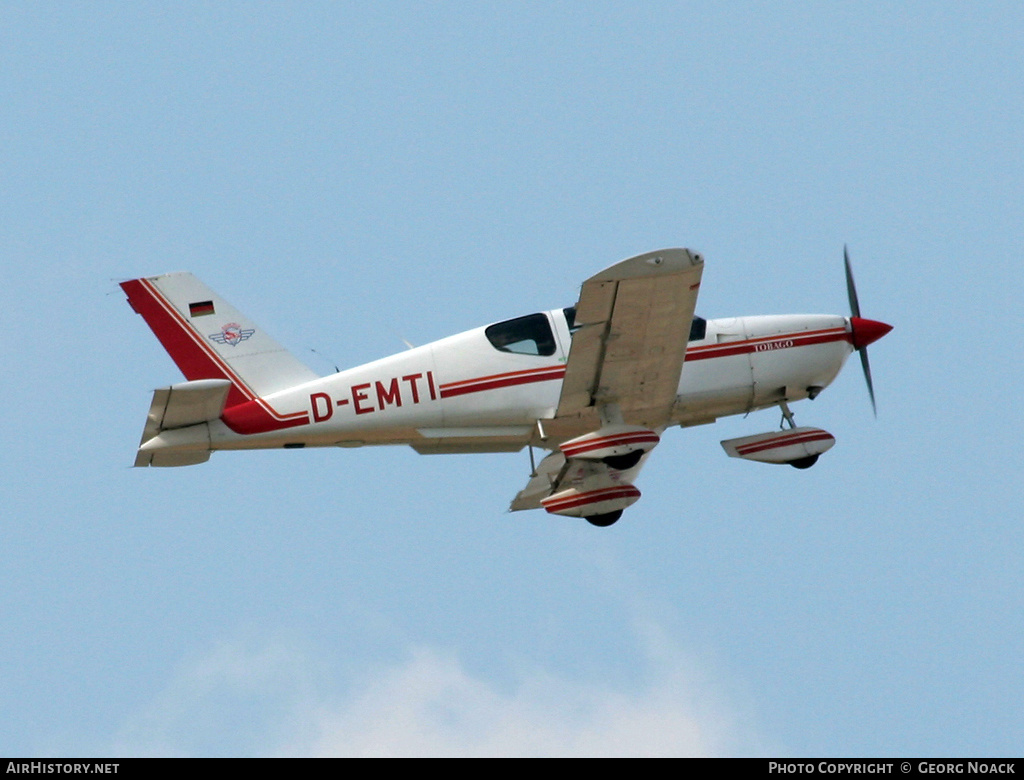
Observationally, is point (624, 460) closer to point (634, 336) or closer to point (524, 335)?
point (634, 336)

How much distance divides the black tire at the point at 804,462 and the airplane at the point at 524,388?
2 cm

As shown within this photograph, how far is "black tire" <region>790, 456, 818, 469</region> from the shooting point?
16.7 m

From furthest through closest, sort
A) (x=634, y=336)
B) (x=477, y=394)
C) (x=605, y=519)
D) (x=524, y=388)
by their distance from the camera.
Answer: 1. (x=605, y=519)
2. (x=524, y=388)
3. (x=477, y=394)
4. (x=634, y=336)

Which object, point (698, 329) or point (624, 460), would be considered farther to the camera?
point (698, 329)

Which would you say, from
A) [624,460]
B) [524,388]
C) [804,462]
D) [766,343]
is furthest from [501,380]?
[804,462]

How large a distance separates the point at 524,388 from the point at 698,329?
2.12m

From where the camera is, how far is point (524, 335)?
16266 mm

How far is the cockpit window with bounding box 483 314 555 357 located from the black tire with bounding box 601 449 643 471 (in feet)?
4.65

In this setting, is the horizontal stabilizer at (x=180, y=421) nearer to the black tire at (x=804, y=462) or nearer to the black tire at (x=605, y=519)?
the black tire at (x=605, y=519)

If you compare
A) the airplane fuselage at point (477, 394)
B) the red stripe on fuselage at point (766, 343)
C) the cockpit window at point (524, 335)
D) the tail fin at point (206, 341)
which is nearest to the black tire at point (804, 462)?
the airplane fuselage at point (477, 394)
